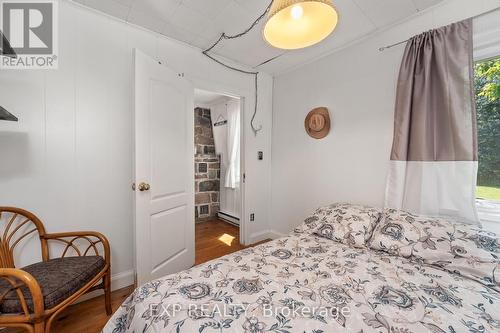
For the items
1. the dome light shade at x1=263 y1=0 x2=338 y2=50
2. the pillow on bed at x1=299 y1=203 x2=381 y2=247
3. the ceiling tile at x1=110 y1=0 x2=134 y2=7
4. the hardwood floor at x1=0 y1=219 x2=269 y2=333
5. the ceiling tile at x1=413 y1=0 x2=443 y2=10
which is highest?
the ceiling tile at x1=413 y1=0 x2=443 y2=10

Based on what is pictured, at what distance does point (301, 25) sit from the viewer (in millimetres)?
1229

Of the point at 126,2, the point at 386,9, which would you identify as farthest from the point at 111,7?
the point at 386,9

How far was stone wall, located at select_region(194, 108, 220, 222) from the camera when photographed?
4.10 m

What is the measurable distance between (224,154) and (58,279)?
3.10 metres

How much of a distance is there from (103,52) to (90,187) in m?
1.18

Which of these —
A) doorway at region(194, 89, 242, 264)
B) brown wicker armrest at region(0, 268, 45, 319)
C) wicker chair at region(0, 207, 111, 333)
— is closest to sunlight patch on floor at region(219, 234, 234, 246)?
doorway at region(194, 89, 242, 264)

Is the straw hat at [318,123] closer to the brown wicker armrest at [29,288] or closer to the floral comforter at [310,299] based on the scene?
the floral comforter at [310,299]

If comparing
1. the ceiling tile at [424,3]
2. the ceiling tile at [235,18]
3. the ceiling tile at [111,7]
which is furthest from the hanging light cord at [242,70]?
the ceiling tile at [424,3]

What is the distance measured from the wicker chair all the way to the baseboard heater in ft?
7.57

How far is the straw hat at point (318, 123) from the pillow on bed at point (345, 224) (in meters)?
0.90

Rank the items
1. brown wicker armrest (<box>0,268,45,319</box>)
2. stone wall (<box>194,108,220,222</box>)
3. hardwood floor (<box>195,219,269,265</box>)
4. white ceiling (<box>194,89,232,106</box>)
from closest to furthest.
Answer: brown wicker armrest (<box>0,268,45,319</box>), hardwood floor (<box>195,219,269,265</box>), white ceiling (<box>194,89,232,106</box>), stone wall (<box>194,108,220,222</box>)

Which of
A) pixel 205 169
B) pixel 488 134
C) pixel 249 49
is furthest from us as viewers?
pixel 205 169

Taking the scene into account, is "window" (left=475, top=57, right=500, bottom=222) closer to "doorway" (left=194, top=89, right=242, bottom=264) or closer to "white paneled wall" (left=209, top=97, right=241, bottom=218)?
"doorway" (left=194, top=89, right=242, bottom=264)

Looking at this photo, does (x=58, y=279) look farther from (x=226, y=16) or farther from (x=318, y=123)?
(x=318, y=123)
